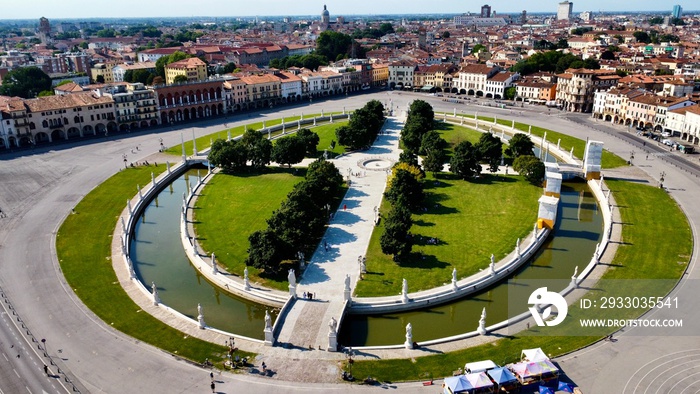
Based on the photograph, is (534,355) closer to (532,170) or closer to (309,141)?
(532,170)

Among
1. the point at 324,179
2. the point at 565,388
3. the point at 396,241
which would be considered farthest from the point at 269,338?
the point at 324,179

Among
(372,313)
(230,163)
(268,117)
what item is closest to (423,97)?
(268,117)

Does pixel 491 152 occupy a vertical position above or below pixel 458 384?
above

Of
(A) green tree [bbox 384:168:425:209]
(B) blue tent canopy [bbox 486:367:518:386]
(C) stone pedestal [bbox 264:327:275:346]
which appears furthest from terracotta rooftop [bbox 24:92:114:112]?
(B) blue tent canopy [bbox 486:367:518:386]

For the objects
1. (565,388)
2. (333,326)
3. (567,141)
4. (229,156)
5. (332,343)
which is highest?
(229,156)

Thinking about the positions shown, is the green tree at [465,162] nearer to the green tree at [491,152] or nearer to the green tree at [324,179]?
the green tree at [491,152]

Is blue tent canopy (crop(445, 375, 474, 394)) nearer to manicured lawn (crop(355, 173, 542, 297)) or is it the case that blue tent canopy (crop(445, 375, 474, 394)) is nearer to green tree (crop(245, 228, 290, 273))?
manicured lawn (crop(355, 173, 542, 297))

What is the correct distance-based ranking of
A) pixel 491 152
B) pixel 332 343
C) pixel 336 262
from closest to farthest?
1. pixel 332 343
2. pixel 336 262
3. pixel 491 152
